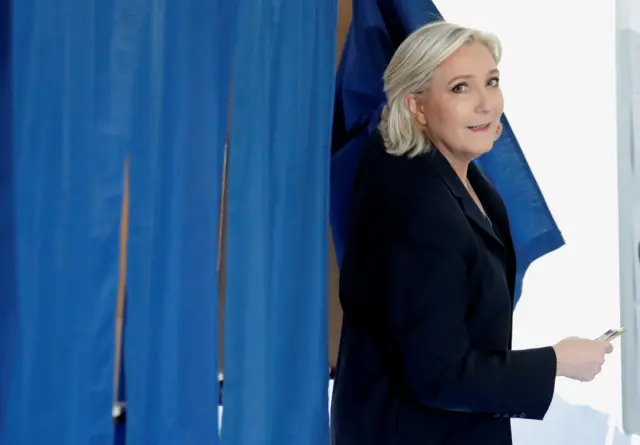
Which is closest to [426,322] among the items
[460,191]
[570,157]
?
[460,191]

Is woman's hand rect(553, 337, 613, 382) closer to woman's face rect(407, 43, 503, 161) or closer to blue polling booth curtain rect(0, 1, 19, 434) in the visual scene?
woman's face rect(407, 43, 503, 161)

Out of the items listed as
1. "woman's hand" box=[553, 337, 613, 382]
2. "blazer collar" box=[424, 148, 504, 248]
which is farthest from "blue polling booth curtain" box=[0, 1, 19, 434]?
"woman's hand" box=[553, 337, 613, 382]

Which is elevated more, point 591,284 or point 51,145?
point 51,145

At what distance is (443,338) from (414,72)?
0.47 m

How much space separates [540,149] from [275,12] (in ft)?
2.87

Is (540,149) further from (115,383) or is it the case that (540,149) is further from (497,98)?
(115,383)

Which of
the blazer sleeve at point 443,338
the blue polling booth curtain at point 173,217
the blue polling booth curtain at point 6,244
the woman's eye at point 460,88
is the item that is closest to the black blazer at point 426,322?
the blazer sleeve at point 443,338

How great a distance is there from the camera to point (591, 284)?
180cm

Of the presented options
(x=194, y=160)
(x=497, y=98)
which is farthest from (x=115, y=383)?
(x=497, y=98)

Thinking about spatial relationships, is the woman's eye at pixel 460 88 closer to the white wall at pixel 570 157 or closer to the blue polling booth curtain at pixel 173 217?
the blue polling booth curtain at pixel 173 217

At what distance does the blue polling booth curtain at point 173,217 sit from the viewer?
109 centimetres

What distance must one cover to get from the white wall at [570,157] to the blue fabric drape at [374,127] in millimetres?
326

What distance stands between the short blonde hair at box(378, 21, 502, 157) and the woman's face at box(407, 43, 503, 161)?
16mm

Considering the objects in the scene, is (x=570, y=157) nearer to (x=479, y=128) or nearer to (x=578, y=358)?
(x=479, y=128)
